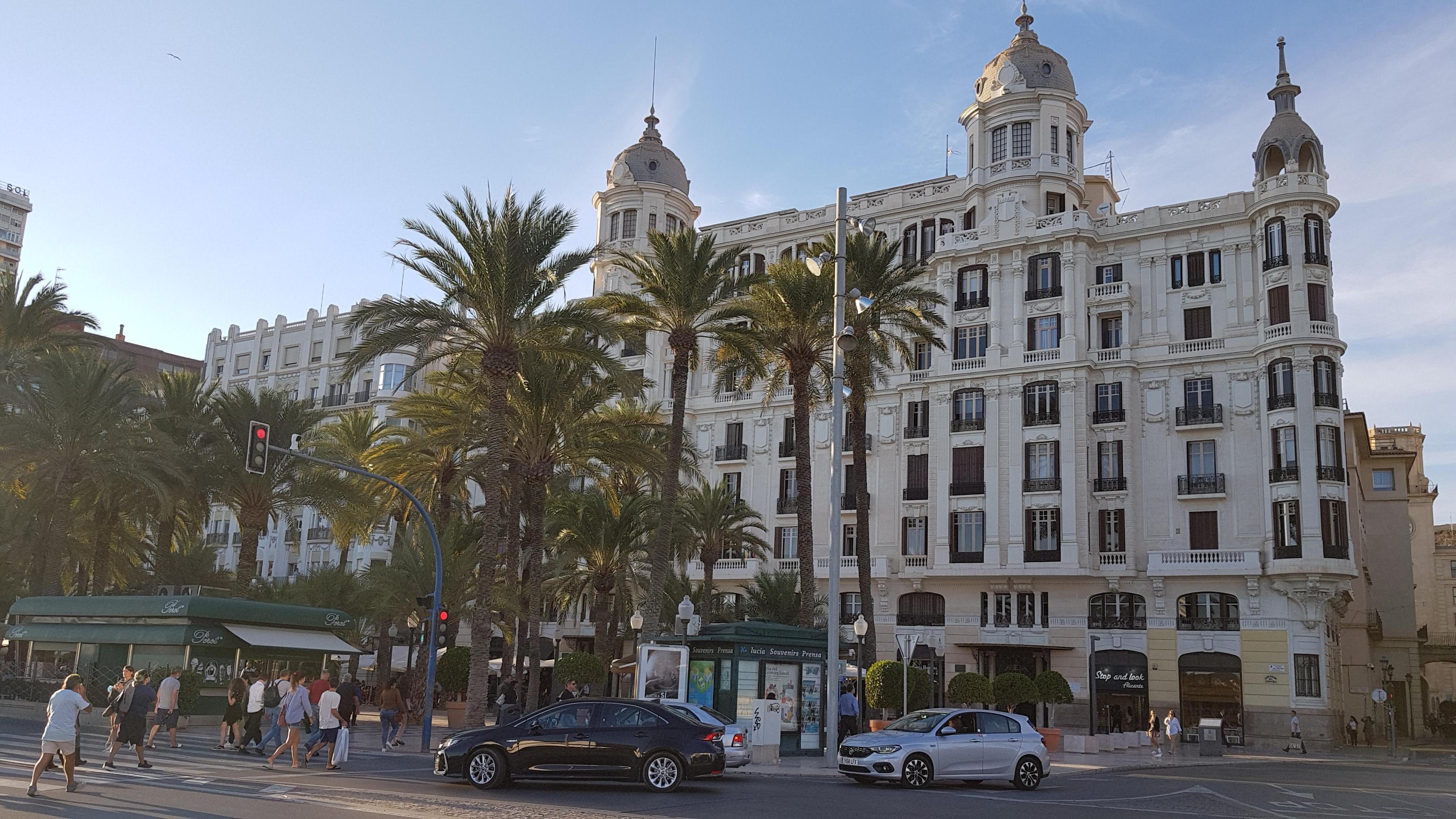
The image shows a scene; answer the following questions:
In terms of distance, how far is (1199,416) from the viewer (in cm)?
4809

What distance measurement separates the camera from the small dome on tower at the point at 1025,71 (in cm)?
5341

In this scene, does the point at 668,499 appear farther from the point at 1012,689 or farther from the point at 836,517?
the point at 1012,689

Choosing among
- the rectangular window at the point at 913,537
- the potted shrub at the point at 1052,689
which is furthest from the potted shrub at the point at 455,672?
the rectangular window at the point at 913,537

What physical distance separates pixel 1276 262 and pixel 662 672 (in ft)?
113

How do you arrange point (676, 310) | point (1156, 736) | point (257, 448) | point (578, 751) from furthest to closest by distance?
point (1156, 736) < point (676, 310) < point (257, 448) < point (578, 751)

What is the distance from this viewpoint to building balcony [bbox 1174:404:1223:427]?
47656 millimetres

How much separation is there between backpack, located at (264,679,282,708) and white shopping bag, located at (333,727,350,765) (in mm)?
5702

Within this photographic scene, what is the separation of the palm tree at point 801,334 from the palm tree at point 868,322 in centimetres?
110

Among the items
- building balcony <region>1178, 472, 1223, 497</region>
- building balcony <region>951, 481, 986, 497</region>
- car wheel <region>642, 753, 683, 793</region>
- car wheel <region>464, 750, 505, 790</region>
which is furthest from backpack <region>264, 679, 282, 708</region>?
building balcony <region>1178, 472, 1223, 497</region>

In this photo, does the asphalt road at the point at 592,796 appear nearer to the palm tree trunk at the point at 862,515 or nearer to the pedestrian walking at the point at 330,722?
the pedestrian walking at the point at 330,722

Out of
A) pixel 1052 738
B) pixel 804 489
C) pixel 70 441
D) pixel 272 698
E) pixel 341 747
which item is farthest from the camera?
pixel 804 489

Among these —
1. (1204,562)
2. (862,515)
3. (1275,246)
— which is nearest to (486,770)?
(862,515)

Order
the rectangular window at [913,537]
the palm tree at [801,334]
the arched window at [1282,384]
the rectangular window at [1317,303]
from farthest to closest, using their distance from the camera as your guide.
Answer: the rectangular window at [913,537] < the rectangular window at [1317,303] < the arched window at [1282,384] < the palm tree at [801,334]

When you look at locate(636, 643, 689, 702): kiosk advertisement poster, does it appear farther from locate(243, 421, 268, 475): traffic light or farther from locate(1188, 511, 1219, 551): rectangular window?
locate(1188, 511, 1219, 551): rectangular window
